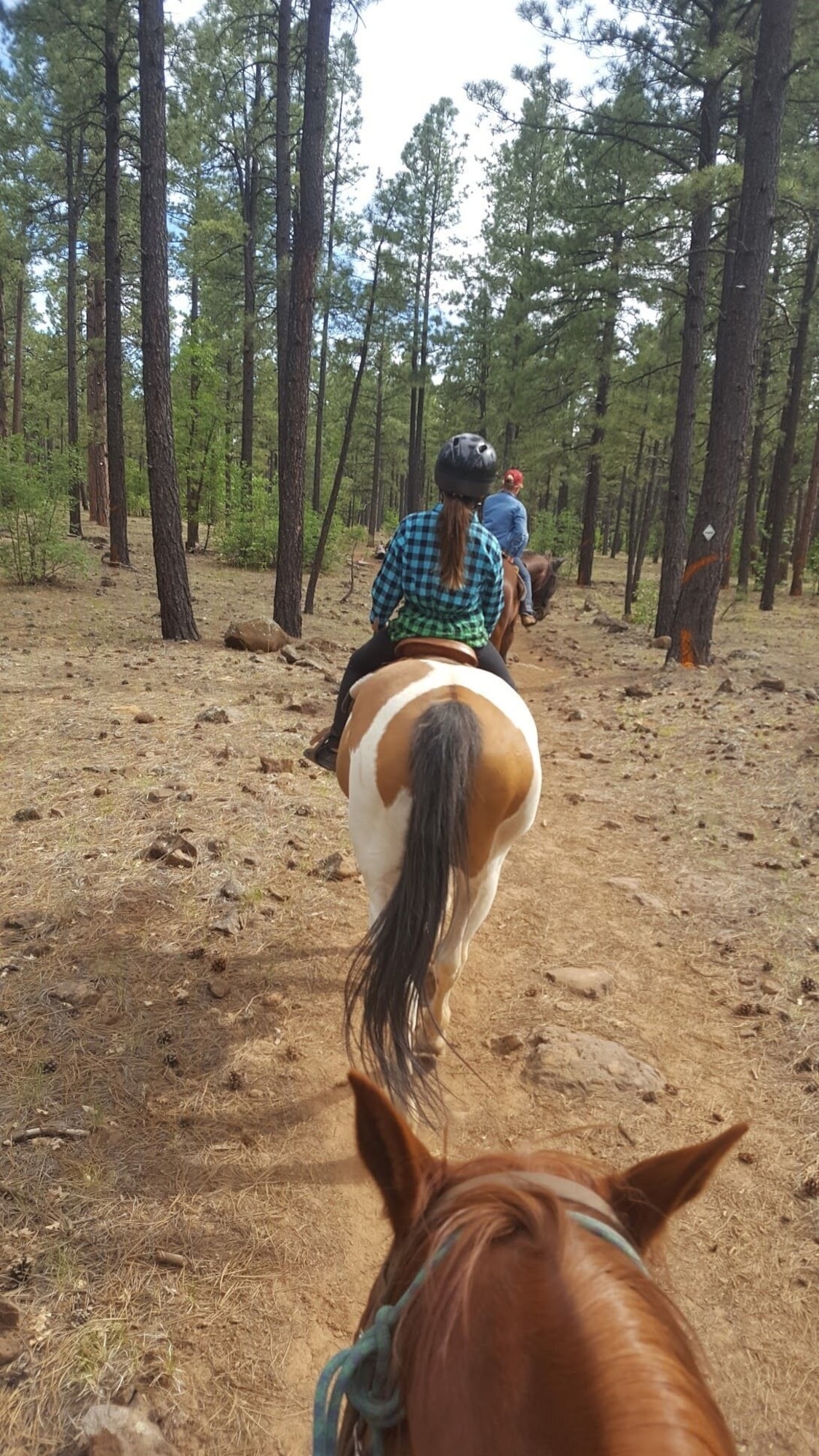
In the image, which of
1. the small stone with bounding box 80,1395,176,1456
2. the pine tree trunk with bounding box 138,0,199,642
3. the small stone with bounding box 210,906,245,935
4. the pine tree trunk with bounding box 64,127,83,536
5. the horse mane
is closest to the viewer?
the horse mane

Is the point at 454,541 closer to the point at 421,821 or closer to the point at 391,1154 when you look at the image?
the point at 421,821

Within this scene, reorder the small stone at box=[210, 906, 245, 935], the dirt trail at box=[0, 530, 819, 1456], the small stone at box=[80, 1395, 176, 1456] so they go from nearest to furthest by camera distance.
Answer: the small stone at box=[80, 1395, 176, 1456] < the dirt trail at box=[0, 530, 819, 1456] < the small stone at box=[210, 906, 245, 935]

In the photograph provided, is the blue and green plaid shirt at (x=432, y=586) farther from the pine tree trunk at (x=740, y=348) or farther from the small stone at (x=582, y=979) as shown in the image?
the pine tree trunk at (x=740, y=348)

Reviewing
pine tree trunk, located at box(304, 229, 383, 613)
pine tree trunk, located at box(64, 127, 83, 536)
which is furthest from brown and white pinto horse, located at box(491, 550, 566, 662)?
pine tree trunk, located at box(64, 127, 83, 536)

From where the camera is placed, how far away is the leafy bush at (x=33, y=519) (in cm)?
1148

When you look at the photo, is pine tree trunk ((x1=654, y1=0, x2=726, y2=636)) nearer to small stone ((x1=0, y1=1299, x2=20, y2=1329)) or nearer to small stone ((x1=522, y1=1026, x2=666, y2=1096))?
small stone ((x1=522, y1=1026, x2=666, y2=1096))

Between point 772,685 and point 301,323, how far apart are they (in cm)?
765

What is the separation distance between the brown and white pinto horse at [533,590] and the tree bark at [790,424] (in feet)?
20.3

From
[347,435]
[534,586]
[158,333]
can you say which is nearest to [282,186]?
[347,435]

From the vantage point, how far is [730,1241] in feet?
8.07

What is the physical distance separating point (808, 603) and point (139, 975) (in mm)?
19889

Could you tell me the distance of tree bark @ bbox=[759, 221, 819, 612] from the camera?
14539 millimetres

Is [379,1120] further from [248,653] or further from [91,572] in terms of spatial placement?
[91,572]

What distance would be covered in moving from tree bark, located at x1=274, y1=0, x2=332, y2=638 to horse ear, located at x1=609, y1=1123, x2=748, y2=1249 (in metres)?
10.3
